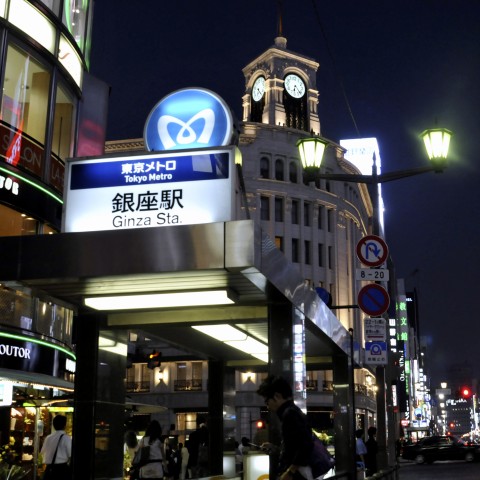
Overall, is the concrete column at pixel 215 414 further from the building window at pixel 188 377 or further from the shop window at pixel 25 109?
the building window at pixel 188 377

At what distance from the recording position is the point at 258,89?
82875 millimetres

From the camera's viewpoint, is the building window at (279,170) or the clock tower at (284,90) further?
the clock tower at (284,90)

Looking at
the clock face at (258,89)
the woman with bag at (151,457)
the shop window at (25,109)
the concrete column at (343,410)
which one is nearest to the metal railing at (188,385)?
the clock face at (258,89)

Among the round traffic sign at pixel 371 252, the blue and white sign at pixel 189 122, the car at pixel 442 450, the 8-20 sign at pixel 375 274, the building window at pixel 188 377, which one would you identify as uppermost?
the building window at pixel 188 377

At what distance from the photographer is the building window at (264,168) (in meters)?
70.2

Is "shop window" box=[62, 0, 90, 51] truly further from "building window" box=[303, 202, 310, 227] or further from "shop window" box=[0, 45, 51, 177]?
"building window" box=[303, 202, 310, 227]

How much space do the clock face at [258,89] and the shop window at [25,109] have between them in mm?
61379

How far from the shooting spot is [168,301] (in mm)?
9398

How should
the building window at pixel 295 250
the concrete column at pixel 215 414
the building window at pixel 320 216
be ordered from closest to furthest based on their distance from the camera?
the concrete column at pixel 215 414 < the building window at pixel 295 250 < the building window at pixel 320 216

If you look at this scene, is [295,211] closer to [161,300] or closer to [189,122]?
[189,122]

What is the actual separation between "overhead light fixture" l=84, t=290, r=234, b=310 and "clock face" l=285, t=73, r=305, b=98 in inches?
2883

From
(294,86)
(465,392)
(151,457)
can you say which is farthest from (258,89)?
(151,457)

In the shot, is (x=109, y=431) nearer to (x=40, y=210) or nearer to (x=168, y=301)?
(x=168, y=301)

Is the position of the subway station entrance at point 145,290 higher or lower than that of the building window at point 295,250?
lower
